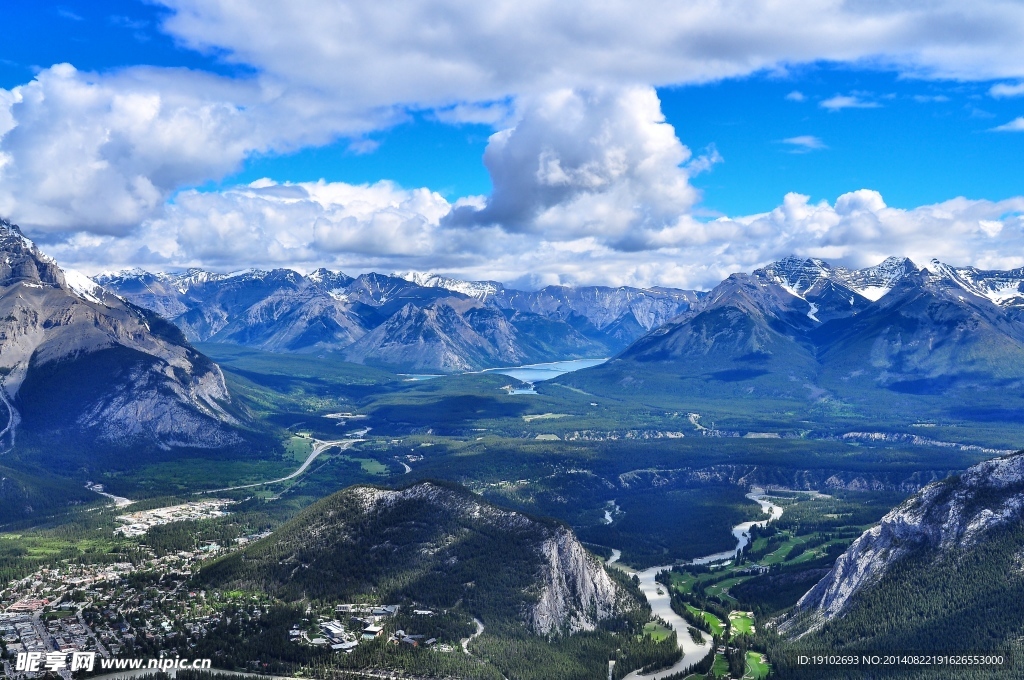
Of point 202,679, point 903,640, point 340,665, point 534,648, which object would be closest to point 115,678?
point 202,679

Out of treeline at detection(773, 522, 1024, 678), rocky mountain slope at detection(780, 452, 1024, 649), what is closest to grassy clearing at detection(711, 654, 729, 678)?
treeline at detection(773, 522, 1024, 678)

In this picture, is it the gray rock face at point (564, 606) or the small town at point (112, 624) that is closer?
the small town at point (112, 624)

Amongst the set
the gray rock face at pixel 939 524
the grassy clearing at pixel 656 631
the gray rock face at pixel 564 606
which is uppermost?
the gray rock face at pixel 939 524

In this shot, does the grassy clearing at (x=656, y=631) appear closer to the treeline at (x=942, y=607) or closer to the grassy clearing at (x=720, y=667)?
the grassy clearing at (x=720, y=667)

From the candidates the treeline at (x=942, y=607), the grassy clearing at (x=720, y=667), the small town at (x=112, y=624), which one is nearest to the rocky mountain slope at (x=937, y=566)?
the treeline at (x=942, y=607)

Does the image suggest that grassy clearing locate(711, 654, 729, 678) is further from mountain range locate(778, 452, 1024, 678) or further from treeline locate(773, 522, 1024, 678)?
mountain range locate(778, 452, 1024, 678)

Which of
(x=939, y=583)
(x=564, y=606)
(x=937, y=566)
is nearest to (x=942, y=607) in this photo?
(x=939, y=583)

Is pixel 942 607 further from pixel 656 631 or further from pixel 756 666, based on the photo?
pixel 656 631

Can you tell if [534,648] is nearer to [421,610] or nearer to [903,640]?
[421,610]
